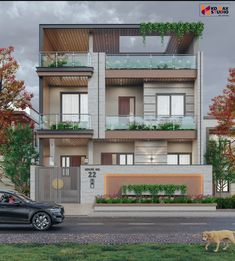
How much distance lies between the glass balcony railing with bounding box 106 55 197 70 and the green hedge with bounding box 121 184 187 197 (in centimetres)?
834

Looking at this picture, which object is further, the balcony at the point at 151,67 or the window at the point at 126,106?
the window at the point at 126,106

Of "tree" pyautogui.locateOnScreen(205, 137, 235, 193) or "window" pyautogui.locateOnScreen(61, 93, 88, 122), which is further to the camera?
"window" pyautogui.locateOnScreen(61, 93, 88, 122)

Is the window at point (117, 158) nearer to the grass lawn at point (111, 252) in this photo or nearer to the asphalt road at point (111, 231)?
the asphalt road at point (111, 231)

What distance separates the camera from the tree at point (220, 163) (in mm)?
34594

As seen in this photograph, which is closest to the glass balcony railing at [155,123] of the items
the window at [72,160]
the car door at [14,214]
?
the window at [72,160]

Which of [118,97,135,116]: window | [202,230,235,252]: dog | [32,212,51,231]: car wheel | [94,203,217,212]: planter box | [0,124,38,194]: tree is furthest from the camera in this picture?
[118,97,135,116]: window

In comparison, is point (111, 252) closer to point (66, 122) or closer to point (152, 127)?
point (66, 122)

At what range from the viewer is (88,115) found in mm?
31844

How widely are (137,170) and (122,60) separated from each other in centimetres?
781

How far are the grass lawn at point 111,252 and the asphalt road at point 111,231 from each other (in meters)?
1.21

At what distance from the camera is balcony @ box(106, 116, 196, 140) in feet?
104

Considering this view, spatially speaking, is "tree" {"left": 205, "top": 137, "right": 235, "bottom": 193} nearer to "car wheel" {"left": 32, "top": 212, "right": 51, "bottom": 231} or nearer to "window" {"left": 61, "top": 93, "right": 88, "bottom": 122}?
"window" {"left": 61, "top": 93, "right": 88, "bottom": 122}

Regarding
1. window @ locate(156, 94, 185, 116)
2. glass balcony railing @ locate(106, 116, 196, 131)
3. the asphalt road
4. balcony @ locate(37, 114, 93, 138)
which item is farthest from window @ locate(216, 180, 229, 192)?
the asphalt road

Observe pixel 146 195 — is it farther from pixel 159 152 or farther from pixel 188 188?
pixel 159 152
